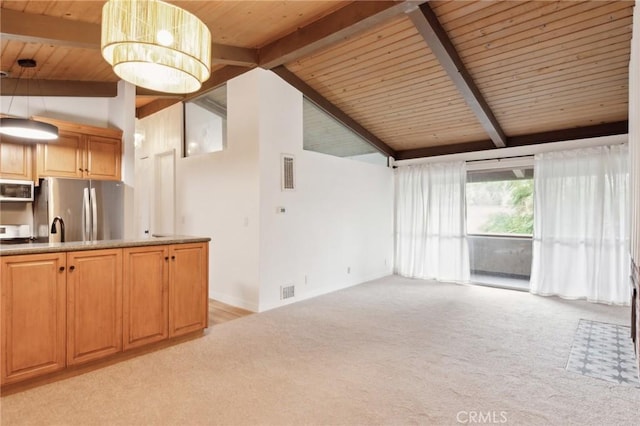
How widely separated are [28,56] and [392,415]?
189 inches

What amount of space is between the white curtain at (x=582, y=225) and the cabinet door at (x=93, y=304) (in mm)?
5559

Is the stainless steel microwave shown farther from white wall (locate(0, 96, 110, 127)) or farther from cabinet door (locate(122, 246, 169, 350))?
cabinet door (locate(122, 246, 169, 350))

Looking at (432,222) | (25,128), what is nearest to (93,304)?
(25,128)

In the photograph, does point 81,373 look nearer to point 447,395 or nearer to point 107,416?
point 107,416

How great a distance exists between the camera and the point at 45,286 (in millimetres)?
2377

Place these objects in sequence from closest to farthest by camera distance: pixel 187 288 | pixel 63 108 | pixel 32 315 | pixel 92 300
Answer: pixel 32 315, pixel 92 300, pixel 187 288, pixel 63 108

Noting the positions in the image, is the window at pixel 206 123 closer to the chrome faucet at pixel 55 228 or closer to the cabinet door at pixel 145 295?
the chrome faucet at pixel 55 228

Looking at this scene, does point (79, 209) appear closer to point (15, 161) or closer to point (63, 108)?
point (15, 161)

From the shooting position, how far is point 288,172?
185 inches

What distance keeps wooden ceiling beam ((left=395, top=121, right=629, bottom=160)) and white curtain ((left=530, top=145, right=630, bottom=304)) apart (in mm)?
217

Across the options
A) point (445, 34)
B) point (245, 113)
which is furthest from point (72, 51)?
point (445, 34)

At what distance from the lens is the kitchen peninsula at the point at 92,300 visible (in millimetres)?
2271

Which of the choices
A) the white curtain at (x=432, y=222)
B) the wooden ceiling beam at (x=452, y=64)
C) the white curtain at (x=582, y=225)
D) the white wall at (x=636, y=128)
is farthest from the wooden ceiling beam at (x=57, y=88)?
the white curtain at (x=582, y=225)

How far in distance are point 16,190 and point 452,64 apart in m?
5.16
